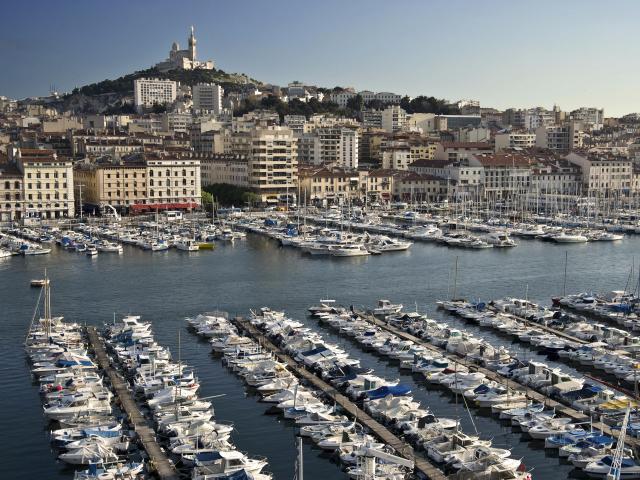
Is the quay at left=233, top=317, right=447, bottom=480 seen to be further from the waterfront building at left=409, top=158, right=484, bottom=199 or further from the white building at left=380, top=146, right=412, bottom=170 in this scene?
the white building at left=380, top=146, right=412, bottom=170

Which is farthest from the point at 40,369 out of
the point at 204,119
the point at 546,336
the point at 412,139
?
the point at 204,119

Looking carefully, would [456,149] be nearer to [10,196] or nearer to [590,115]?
[10,196]

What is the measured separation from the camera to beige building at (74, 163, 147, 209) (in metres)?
38.1

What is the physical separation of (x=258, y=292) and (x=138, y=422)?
10.2 m

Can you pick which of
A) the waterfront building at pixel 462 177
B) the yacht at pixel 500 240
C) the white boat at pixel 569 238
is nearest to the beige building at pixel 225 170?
the waterfront building at pixel 462 177

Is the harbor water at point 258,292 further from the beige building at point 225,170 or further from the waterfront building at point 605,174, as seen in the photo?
the waterfront building at point 605,174

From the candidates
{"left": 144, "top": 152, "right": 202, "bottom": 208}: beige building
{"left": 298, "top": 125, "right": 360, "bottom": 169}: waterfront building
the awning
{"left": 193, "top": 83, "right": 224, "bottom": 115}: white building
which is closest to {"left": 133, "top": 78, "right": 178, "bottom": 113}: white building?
{"left": 193, "top": 83, "right": 224, "bottom": 115}: white building

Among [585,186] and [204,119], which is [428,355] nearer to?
[585,186]

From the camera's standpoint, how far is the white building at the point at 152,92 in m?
86.5

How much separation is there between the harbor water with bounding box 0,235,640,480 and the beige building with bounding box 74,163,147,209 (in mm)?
7981

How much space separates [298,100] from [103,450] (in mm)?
67939

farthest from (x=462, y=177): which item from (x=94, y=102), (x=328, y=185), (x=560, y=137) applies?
(x=94, y=102)

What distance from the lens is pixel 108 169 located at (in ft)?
125

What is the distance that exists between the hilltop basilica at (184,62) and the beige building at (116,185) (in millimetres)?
64816
